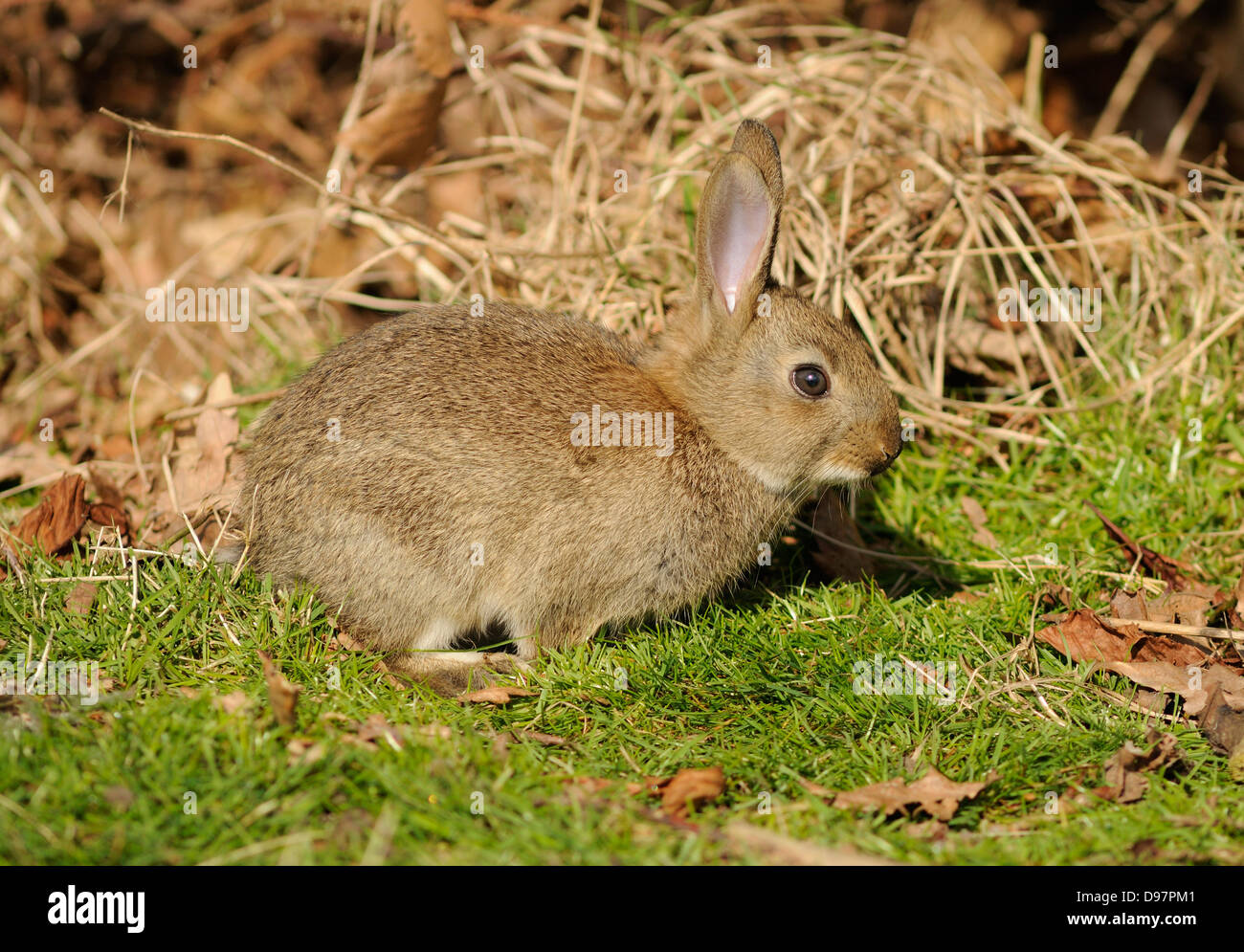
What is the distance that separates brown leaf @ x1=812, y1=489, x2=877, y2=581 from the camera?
17.5ft

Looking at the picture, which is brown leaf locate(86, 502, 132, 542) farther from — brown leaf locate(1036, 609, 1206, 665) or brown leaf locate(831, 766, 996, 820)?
brown leaf locate(1036, 609, 1206, 665)

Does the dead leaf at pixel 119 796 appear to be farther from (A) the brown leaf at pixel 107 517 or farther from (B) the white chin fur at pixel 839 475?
(B) the white chin fur at pixel 839 475

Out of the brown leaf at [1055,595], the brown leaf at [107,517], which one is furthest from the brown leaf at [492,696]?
the brown leaf at [1055,595]

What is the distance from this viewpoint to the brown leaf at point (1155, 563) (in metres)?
5.14

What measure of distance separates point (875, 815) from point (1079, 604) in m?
1.87

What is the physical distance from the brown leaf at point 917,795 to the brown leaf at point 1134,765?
43cm

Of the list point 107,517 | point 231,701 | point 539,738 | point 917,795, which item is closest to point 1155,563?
point 917,795

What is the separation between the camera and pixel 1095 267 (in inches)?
249

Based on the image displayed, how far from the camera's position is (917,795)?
11.9ft

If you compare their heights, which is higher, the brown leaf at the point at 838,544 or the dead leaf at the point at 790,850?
the brown leaf at the point at 838,544

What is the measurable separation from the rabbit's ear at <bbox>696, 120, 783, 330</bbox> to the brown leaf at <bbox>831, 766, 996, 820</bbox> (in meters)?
2.03

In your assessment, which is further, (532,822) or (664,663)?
(664,663)
